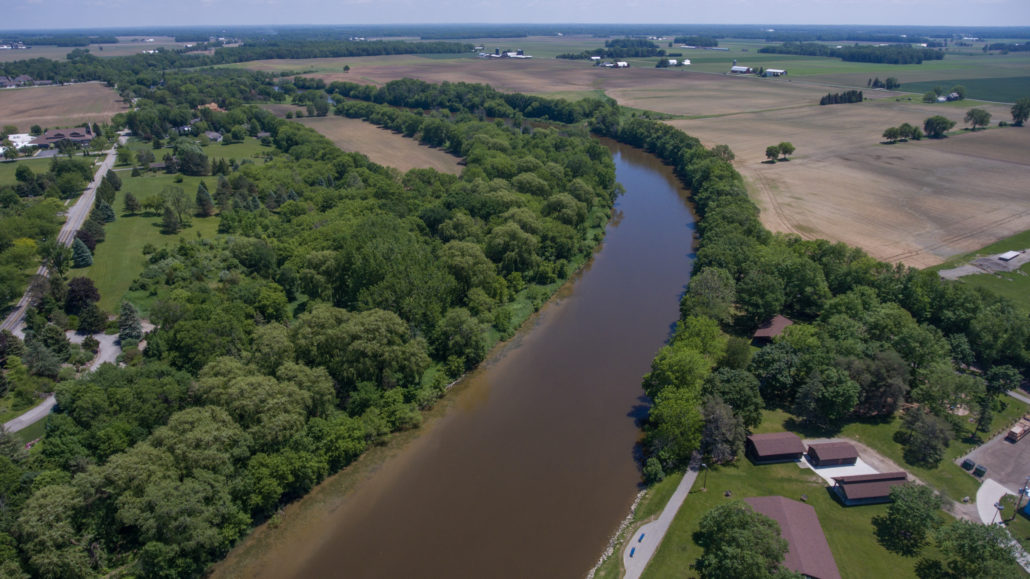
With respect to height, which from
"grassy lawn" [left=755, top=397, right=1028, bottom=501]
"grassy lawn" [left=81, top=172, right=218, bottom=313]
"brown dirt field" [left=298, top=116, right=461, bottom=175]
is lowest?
"grassy lawn" [left=755, top=397, right=1028, bottom=501]

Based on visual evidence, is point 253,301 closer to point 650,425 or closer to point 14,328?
point 14,328

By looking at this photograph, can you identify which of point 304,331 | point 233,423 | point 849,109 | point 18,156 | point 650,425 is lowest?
point 650,425

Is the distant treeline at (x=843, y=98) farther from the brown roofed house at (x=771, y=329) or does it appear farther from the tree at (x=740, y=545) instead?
the tree at (x=740, y=545)

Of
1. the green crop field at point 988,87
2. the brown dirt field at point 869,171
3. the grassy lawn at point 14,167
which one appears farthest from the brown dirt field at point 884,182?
the grassy lawn at point 14,167

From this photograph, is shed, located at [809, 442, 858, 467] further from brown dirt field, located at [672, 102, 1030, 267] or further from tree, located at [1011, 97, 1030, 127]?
tree, located at [1011, 97, 1030, 127]

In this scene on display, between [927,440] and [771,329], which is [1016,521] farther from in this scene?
[771,329]

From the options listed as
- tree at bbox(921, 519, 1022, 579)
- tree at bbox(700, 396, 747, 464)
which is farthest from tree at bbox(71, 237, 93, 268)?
tree at bbox(921, 519, 1022, 579)

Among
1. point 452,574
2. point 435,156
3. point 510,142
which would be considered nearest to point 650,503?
point 452,574
